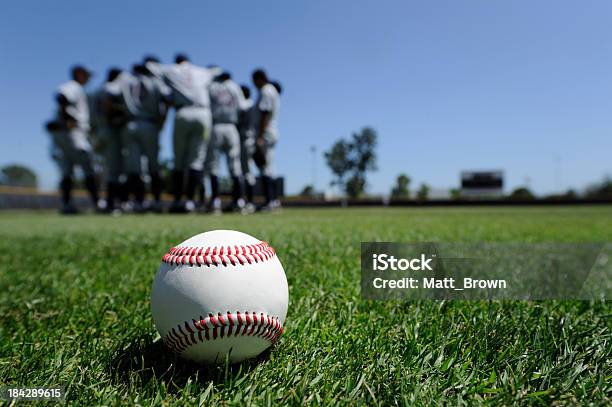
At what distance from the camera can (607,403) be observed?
1.00m

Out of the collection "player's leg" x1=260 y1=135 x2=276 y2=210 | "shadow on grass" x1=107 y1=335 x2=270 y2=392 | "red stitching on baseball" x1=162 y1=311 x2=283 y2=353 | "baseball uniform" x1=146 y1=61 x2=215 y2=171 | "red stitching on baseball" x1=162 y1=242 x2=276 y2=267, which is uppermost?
"baseball uniform" x1=146 y1=61 x2=215 y2=171

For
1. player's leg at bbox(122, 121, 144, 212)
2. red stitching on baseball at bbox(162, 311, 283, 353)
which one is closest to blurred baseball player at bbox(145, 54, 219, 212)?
player's leg at bbox(122, 121, 144, 212)

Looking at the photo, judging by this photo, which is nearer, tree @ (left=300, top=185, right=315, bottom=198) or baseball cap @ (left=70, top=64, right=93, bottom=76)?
baseball cap @ (left=70, top=64, right=93, bottom=76)

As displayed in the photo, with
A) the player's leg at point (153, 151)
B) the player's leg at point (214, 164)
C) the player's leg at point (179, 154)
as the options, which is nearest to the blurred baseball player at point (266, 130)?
the player's leg at point (214, 164)

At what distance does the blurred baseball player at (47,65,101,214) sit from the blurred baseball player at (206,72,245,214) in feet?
9.15

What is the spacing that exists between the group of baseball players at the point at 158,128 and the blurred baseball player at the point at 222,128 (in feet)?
0.07

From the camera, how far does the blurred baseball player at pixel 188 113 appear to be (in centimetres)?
776

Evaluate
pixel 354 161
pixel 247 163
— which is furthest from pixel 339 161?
pixel 247 163

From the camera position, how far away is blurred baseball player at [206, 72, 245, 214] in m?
8.47

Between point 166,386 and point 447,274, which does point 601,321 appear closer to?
point 447,274

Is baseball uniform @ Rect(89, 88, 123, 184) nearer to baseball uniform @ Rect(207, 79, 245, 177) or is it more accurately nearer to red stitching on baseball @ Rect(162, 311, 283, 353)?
baseball uniform @ Rect(207, 79, 245, 177)

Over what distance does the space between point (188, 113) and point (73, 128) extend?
2.89 m

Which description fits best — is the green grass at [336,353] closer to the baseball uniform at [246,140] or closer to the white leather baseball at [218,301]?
the white leather baseball at [218,301]

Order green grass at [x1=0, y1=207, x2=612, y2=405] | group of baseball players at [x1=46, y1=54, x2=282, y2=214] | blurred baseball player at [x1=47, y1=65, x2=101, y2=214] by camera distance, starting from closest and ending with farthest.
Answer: green grass at [x1=0, y1=207, x2=612, y2=405], group of baseball players at [x1=46, y1=54, x2=282, y2=214], blurred baseball player at [x1=47, y1=65, x2=101, y2=214]
